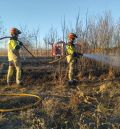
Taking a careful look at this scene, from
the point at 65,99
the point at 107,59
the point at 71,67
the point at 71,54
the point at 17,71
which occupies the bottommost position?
the point at 65,99

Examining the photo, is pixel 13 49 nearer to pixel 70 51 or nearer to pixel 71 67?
pixel 70 51

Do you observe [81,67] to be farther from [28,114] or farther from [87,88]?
[28,114]

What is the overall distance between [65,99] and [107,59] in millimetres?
3916

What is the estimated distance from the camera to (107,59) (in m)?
11.8

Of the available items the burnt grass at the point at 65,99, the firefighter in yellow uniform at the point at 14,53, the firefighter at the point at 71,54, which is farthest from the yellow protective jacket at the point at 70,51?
the firefighter in yellow uniform at the point at 14,53

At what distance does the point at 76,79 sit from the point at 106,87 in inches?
67.9

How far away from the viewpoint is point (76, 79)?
36.0ft

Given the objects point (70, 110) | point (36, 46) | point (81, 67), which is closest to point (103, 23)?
point (81, 67)

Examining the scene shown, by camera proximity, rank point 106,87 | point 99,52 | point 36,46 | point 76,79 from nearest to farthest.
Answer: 1. point 106,87
2. point 76,79
3. point 99,52
4. point 36,46

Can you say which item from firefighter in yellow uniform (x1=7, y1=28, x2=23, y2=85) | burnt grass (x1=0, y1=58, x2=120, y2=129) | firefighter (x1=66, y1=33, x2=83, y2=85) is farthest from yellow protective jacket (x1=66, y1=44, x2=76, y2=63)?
firefighter in yellow uniform (x1=7, y1=28, x2=23, y2=85)

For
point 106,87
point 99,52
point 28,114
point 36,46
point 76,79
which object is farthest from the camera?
point 36,46

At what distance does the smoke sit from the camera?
446 inches

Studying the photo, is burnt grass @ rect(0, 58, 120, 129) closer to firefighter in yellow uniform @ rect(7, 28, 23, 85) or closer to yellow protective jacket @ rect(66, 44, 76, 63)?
firefighter in yellow uniform @ rect(7, 28, 23, 85)

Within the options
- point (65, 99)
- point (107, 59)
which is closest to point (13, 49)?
point (65, 99)
